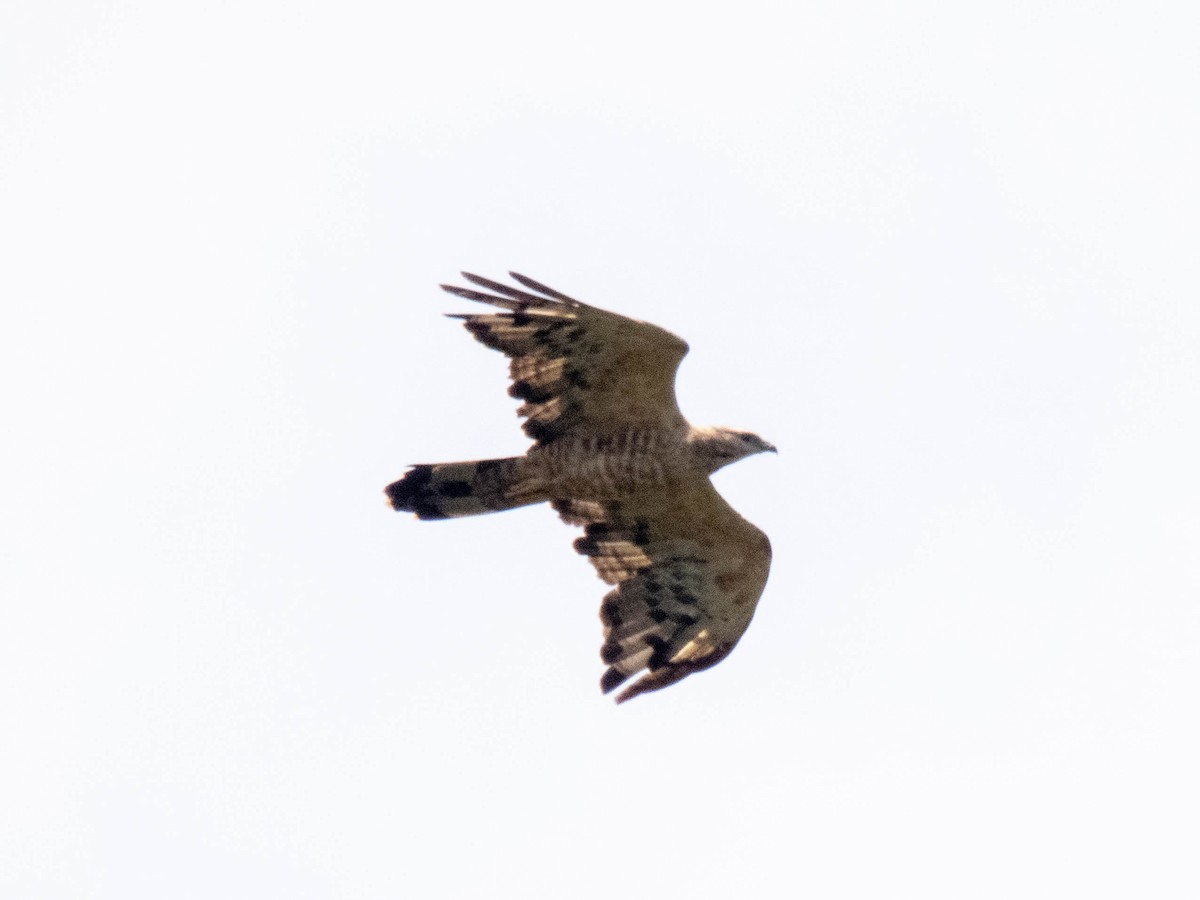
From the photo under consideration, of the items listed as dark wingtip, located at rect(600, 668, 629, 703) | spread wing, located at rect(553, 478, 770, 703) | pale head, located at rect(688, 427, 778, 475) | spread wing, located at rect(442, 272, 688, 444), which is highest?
spread wing, located at rect(442, 272, 688, 444)

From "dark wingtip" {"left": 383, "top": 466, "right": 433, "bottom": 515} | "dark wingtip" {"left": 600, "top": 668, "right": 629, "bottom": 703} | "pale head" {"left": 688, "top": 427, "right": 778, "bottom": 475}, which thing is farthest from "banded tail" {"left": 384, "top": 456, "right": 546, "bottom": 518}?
"dark wingtip" {"left": 600, "top": 668, "right": 629, "bottom": 703}

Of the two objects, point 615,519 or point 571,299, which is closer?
point 571,299

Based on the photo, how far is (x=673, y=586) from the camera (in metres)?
14.2

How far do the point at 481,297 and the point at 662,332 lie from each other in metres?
1.21

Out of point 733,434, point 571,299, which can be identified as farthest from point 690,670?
point 571,299

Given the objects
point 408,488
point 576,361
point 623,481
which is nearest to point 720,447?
point 623,481

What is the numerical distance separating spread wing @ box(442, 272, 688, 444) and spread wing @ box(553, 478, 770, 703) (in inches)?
Result: 28.3

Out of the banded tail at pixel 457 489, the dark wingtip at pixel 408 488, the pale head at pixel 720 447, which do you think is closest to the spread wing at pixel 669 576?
the pale head at pixel 720 447

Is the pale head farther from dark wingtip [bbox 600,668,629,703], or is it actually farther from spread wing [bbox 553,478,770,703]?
dark wingtip [bbox 600,668,629,703]

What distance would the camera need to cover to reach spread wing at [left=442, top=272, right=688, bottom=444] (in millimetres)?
12953

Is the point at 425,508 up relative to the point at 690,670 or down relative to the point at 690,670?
up

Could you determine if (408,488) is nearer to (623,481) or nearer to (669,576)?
(623,481)

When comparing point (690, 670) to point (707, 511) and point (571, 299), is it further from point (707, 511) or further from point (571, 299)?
point (571, 299)

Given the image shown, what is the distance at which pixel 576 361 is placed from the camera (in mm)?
13273
